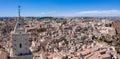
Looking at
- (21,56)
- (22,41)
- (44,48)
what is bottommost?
(44,48)

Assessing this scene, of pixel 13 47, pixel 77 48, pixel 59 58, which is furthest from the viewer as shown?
pixel 77 48

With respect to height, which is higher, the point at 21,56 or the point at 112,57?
the point at 21,56

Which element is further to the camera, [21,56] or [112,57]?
[112,57]

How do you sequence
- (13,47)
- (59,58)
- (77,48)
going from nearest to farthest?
(13,47)
(59,58)
(77,48)

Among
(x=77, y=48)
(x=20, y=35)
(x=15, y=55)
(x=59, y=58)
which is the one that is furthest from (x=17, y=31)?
(x=77, y=48)

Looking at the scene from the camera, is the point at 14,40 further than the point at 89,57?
No

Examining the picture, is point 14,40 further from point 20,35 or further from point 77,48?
point 77,48

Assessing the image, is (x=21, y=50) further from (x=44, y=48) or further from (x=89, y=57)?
(x=44, y=48)

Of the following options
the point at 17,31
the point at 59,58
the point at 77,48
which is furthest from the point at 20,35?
the point at 77,48

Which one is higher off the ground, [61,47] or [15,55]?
[15,55]
